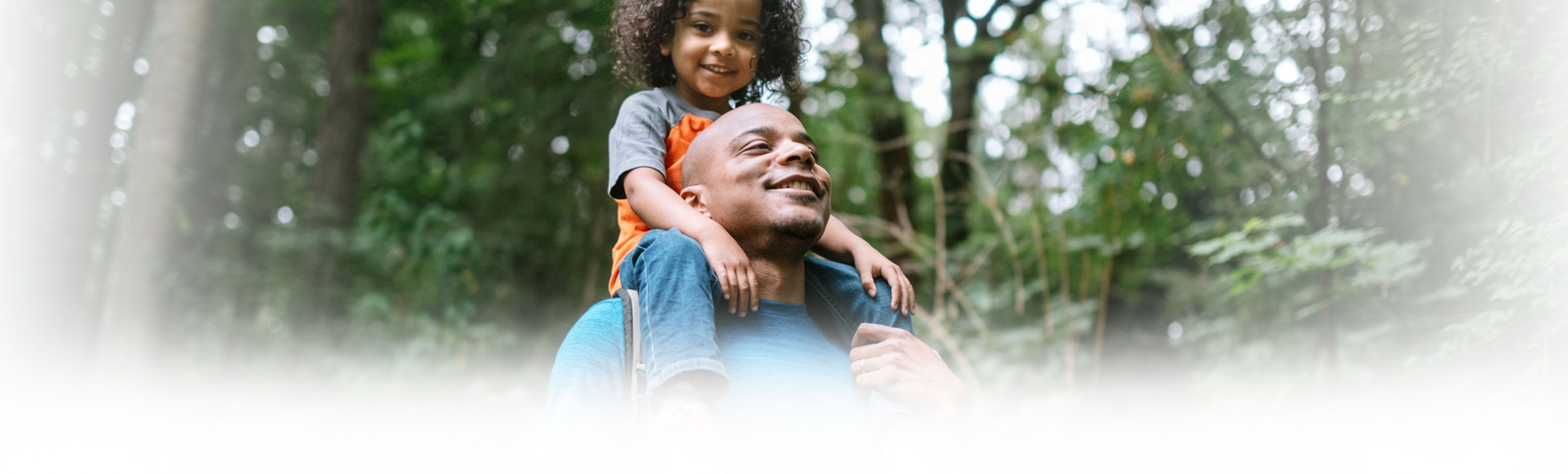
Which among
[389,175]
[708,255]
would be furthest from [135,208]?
[708,255]

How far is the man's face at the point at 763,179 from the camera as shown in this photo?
7.14ft

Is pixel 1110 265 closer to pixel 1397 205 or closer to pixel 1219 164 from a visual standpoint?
pixel 1219 164

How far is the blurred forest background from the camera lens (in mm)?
5047

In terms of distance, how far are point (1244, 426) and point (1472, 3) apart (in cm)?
308

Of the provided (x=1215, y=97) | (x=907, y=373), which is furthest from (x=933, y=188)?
(x=907, y=373)

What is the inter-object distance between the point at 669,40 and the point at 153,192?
17.4 ft

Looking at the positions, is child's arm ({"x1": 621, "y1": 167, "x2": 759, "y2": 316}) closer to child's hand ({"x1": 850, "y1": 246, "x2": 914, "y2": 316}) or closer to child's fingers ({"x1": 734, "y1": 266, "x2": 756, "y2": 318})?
child's fingers ({"x1": 734, "y1": 266, "x2": 756, "y2": 318})

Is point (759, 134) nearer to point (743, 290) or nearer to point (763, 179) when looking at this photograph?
point (763, 179)

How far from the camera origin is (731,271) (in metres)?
2.03

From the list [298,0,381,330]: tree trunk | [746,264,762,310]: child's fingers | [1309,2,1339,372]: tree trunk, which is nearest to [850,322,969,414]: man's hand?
[746,264,762,310]: child's fingers

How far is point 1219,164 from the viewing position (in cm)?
676

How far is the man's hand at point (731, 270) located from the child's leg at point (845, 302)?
1.16ft

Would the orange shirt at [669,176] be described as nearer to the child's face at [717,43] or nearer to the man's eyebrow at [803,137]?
the child's face at [717,43]

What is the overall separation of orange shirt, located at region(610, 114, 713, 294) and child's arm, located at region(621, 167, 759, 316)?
0.14 meters
